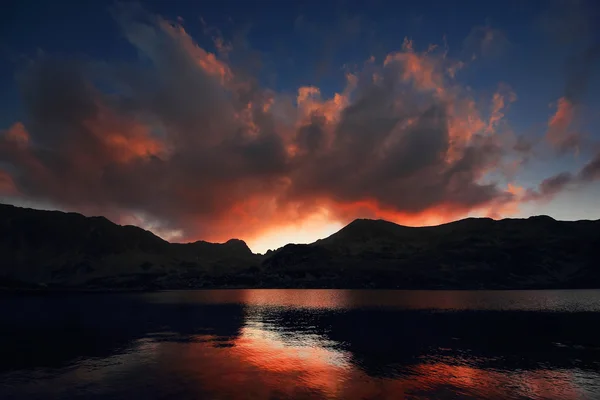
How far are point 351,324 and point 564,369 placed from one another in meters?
67.5

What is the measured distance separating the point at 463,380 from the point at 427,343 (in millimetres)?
33127

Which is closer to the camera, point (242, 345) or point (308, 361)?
point (308, 361)

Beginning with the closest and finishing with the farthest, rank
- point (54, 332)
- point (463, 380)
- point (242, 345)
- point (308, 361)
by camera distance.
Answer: point (463, 380) → point (308, 361) → point (242, 345) → point (54, 332)

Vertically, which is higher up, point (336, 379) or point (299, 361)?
point (299, 361)

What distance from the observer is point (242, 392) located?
4869 centimetres

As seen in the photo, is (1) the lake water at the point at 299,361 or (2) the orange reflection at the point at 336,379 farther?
(1) the lake water at the point at 299,361

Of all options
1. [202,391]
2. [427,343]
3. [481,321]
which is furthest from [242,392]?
[481,321]

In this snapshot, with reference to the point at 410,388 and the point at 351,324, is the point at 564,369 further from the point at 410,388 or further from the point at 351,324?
the point at 351,324

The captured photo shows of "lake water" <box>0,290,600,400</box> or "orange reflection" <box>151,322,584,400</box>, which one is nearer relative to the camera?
"orange reflection" <box>151,322,584,400</box>

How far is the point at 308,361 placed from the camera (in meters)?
67.8

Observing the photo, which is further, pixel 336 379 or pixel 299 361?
pixel 299 361

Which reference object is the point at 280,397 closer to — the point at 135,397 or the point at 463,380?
the point at 135,397

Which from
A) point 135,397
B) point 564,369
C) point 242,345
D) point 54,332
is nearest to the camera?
point 135,397

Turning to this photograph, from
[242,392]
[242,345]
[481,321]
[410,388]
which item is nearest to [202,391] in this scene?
[242,392]
